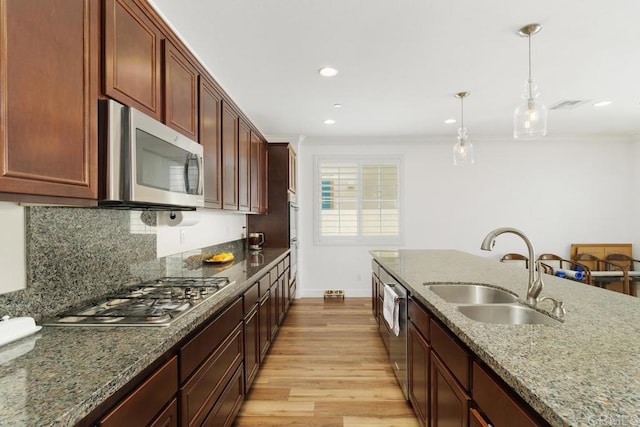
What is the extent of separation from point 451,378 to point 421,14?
2026mm

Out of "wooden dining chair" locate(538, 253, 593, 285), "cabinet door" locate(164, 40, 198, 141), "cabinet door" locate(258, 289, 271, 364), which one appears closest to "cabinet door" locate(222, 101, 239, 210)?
"cabinet door" locate(164, 40, 198, 141)

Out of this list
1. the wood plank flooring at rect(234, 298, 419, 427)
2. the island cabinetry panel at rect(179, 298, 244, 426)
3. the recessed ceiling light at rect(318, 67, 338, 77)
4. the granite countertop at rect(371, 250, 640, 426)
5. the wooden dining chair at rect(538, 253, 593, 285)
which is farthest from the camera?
the wooden dining chair at rect(538, 253, 593, 285)

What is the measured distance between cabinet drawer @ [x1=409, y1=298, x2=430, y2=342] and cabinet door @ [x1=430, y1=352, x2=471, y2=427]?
14cm

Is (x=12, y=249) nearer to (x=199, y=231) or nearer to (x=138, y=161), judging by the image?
(x=138, y=161)

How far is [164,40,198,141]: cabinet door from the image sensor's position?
182 cm

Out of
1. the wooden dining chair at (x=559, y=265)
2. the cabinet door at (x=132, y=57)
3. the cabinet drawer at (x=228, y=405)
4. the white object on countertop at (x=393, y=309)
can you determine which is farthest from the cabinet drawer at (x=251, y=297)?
the wooden dining chair at (x=559, y=265)

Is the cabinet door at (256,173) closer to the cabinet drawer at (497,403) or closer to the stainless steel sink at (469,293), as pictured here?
the stainless steel sink at (469,293)

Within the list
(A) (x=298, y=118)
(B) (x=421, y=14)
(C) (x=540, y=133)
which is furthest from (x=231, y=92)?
(C) (x=540, y=133)

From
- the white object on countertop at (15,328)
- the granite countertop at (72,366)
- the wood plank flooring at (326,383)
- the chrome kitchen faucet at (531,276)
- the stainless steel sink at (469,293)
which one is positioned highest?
the chrome kitchen faucet at (531,276)

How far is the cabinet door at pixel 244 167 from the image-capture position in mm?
3218

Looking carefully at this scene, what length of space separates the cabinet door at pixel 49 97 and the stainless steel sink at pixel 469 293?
1.92m

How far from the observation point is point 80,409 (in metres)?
0.75

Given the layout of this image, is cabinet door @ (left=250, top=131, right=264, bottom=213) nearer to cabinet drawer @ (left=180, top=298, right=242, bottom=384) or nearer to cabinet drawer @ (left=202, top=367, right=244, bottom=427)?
cabinet drawer @ (left=180, top=298, right=242, bottom=384)

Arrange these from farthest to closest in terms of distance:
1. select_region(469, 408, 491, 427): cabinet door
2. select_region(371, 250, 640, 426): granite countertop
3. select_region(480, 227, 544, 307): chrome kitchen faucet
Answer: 1. select_region(480, 227, 544, 307): chrome kitchen faucet
2. select_region(469, 408, 491, 427): cabinet door
3. select_region(371, 250, 640, 426): granite countertop
